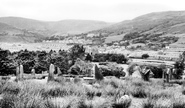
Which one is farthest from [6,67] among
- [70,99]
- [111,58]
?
[111,58]

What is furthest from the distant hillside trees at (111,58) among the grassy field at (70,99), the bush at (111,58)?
the grassy field at (70,99)

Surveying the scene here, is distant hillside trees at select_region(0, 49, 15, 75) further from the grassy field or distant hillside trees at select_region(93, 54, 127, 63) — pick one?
distant hillside trees at select_region(93, 54, 127, 63)

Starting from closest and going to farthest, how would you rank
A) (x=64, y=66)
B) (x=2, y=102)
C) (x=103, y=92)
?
(x=2, y=102) < (x=103, y=92) < (x=64, y=66)

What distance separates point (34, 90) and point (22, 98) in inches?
53.0

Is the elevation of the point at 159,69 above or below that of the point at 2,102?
below

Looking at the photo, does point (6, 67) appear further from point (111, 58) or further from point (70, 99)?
point (111, 58)

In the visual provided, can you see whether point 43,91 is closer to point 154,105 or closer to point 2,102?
point 2,102

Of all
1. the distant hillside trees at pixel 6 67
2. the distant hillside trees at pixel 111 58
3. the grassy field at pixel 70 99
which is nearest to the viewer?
the grassy field at pixel 70 99

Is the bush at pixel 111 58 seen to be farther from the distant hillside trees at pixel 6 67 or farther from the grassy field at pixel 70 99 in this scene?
the grassy field at pixel 70 99

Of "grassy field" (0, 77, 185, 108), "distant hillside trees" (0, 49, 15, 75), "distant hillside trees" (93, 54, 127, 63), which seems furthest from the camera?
"distant hillside trees" (93, 54, 127, 63)

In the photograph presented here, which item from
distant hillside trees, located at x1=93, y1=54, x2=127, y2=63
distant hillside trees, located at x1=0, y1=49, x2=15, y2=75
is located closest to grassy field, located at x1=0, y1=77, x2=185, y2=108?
distant hillside trees, located at x1=0, y1=49, x2=15, y2=75

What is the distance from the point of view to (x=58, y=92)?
292 inches

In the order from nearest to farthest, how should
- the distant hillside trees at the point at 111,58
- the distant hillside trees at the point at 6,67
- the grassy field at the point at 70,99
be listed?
the grassy field at the point at 70,99, the distant hillside trees at the point at 6,67, the distant hillside trees at the point at 111,58

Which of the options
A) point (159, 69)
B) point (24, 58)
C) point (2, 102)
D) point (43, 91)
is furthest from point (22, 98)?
point (24, 58)
